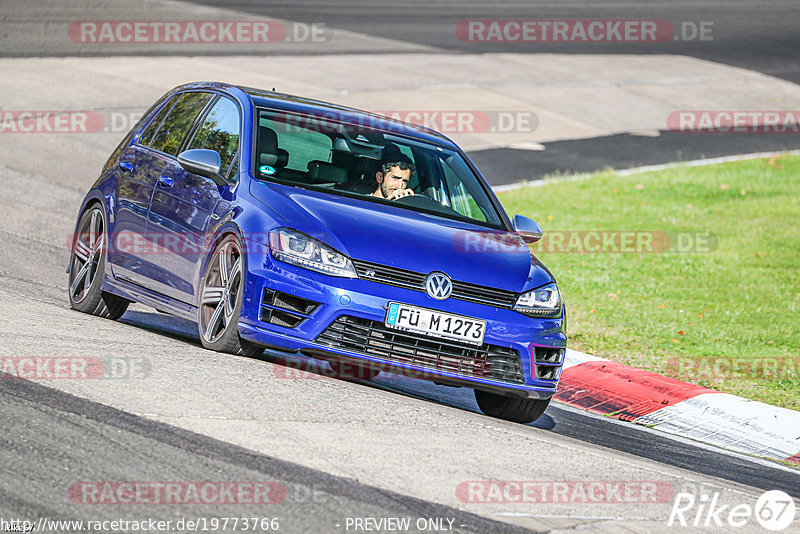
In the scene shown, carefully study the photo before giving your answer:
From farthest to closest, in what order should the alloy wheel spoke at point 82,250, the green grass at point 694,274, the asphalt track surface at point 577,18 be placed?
1. the asphalt track surface at point 577,18
2. the green grass at point 694,274
3. the alloy wheel spoke at point 82,250

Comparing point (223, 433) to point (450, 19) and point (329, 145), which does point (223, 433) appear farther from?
point (450, 19)

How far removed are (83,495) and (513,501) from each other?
1.85 m

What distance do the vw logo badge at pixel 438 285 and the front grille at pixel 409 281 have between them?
0.03 m

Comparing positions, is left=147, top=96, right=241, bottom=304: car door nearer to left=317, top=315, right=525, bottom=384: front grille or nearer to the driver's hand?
the driver's hand

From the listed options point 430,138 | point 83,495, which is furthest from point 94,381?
point 430,138

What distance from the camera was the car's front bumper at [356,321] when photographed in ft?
22.9

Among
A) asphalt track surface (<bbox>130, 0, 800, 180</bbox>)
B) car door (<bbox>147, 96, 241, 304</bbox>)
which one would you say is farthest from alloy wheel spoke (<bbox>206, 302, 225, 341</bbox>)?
asphalt track surface (<bbox>130, 0, 800, 180</bbox>)

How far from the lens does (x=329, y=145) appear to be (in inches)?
329

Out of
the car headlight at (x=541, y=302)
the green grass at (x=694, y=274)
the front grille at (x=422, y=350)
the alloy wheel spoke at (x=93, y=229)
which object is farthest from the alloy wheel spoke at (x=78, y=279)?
the green grass at (x=694, y=274)

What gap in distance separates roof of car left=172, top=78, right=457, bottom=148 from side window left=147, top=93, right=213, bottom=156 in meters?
0.13

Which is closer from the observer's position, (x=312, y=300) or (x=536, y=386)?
(x=312, y=300)

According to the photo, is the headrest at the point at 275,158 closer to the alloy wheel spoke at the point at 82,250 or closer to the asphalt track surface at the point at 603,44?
the alloy wheel spoke at the point at 82,250

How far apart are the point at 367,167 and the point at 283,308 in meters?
1.66

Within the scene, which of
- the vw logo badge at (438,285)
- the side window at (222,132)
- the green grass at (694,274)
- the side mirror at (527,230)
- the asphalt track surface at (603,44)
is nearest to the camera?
the vw logo badge at (438,285)
